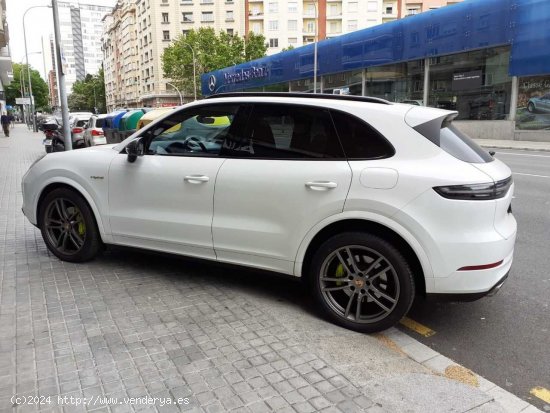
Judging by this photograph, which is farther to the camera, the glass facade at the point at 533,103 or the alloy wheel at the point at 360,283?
the glass facade at the point at 533,103

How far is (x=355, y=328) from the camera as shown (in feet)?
11.6

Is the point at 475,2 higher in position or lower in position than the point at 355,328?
higher

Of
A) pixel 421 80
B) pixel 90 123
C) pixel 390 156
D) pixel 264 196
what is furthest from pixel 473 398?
pixel 421 80

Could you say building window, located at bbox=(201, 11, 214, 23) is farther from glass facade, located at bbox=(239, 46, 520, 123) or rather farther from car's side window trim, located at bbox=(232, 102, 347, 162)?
car's side window trim, located at bbox=(232, 102, 347, 162)

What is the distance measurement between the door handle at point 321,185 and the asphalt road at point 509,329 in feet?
4.13

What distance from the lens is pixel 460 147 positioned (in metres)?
3.46

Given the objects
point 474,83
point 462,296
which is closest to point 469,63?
point 474,83

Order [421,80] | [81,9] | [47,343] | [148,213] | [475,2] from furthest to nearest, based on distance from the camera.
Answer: [81,9] < [421,80] < [475,2] < [148,213] < [47,343]

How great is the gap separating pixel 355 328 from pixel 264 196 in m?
1.20

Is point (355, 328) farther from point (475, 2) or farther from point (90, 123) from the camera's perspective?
point (475, 2)

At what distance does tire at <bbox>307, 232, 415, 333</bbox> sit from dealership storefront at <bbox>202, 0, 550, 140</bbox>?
72.1ft

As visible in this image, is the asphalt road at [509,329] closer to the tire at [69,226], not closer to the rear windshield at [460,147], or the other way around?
the rear windshield at [460,147]

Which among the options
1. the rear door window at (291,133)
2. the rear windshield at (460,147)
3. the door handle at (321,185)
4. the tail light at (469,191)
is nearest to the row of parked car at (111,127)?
the rear door window at (291,133)

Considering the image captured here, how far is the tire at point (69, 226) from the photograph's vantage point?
15.6 feet
